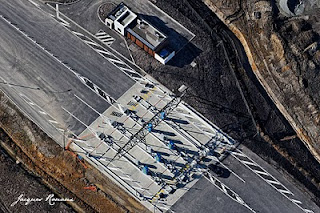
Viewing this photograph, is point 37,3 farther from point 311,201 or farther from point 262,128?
point 311,201

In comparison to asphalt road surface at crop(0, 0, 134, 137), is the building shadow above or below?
above

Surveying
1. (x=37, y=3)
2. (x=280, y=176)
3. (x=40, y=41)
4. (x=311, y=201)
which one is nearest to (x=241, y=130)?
(x=280, y=176)

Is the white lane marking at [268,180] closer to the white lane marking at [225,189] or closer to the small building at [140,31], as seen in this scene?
the white lane marking at [225,189]

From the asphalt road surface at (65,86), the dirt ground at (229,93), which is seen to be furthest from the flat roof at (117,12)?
the asphalt road surface at (65,86)

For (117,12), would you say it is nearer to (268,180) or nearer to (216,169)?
(216,169)

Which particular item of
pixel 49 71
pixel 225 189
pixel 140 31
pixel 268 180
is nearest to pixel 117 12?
pixel 140 31

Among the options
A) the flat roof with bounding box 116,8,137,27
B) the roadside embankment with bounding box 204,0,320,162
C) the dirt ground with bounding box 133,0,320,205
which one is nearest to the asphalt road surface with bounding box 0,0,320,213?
the dirt ground with bounding box 133,0,320,205

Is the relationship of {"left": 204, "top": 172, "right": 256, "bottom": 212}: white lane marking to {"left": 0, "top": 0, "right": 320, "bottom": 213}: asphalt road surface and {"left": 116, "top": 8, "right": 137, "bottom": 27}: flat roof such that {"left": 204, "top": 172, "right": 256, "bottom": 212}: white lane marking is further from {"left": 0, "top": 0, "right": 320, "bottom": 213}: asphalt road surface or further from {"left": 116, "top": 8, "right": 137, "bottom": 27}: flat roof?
{"left": 116, "top": 8, "right": 137, "bottom": 27}: flat roof
